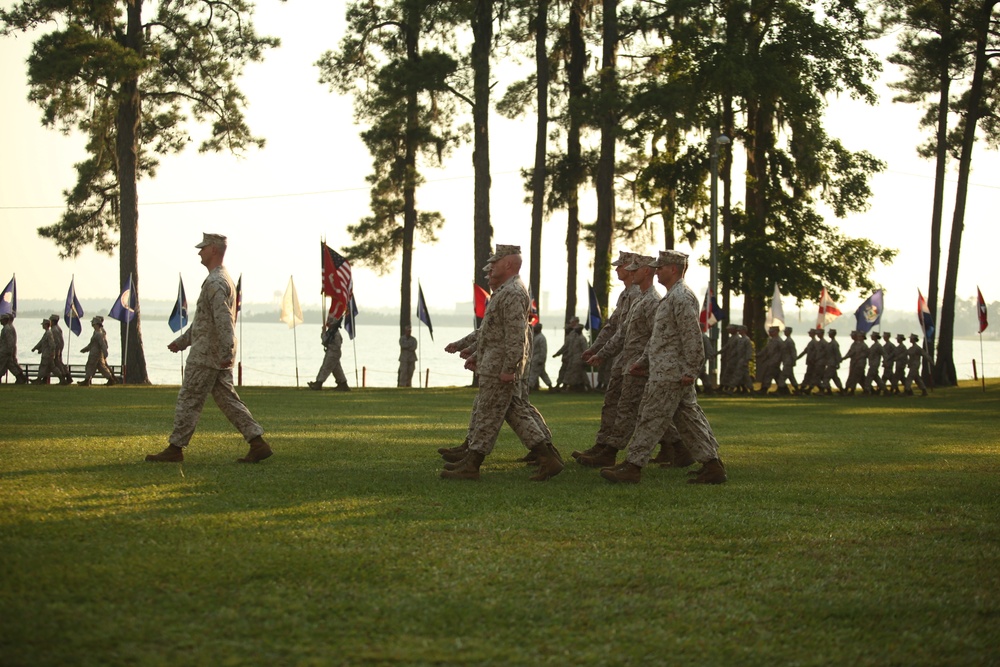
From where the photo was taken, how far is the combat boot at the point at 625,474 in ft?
31.2

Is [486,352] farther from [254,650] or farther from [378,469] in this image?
[254,650]

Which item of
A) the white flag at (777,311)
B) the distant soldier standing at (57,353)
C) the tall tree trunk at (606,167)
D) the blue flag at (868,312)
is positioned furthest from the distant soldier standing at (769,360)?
the distant soldier standing at (57,353)

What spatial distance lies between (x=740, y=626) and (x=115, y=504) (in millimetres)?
4449

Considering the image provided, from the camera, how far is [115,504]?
7.46m

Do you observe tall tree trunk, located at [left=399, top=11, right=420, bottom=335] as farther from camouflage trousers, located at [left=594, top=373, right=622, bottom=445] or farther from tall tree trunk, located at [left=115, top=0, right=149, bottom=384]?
camouflage trousers, located at [left=594, top=373, right=622, bottom=445]

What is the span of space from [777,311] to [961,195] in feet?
34.2

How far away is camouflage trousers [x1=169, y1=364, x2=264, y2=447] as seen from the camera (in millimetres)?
9961

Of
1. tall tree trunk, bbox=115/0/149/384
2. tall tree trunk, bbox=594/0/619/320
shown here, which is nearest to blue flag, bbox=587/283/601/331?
tall tree trunk, bbox=594/0/619/320

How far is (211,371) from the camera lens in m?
10.0

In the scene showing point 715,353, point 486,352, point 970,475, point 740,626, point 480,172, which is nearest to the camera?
point 740,626

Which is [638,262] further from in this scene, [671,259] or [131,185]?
[131,185]

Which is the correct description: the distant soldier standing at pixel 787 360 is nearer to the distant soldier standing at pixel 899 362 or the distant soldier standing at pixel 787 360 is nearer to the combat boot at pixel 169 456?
the distant soldier standing at pixel 899 362

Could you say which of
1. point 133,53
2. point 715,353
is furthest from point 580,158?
point 133,53

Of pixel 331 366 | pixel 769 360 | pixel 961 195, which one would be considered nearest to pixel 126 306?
pixel 331 366
